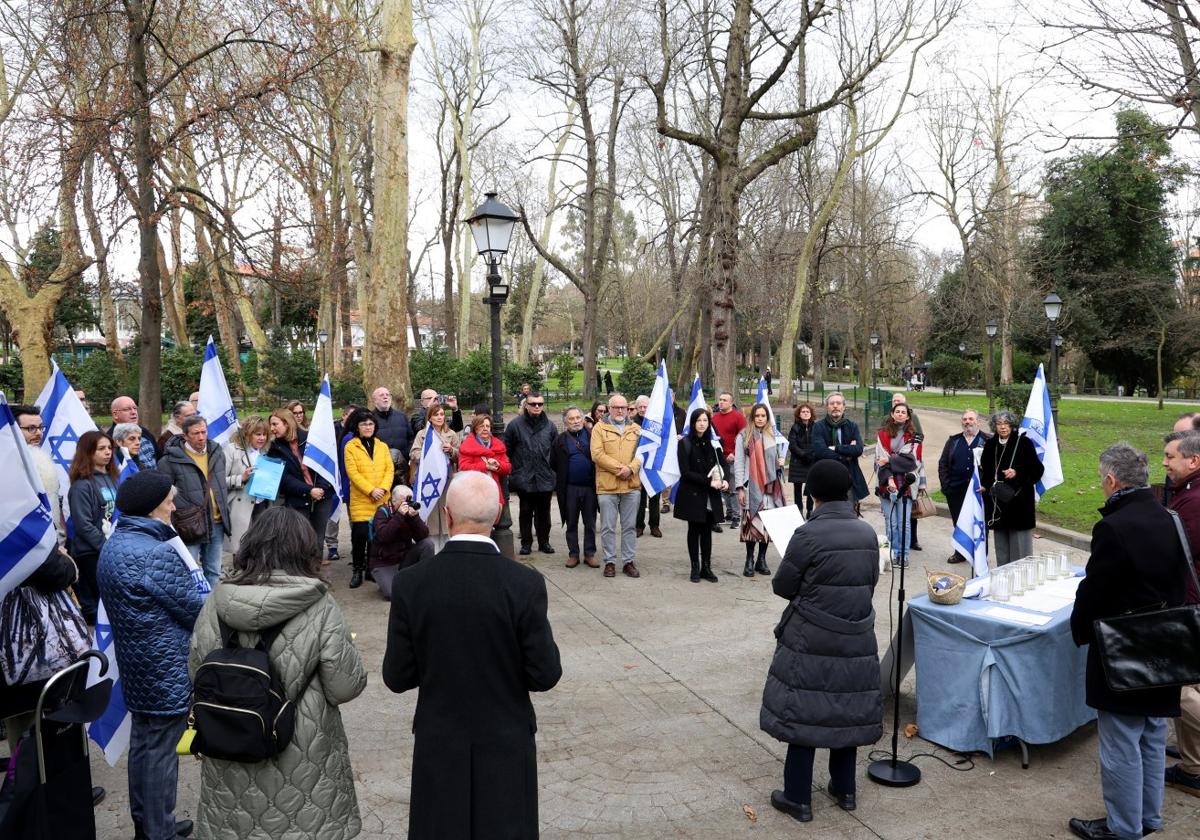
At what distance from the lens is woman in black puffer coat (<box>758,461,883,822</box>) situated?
13.4 ft

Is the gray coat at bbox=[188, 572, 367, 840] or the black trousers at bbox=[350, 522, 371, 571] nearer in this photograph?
the gray coat at bbox=[188, 572, 367, 840]

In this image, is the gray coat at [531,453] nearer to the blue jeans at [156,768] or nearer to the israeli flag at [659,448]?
the israeli flag at [659,448]

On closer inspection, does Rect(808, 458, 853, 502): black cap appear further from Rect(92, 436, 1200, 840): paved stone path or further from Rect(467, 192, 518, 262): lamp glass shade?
Rect(467, 192, 518, 262): lamp glass shade

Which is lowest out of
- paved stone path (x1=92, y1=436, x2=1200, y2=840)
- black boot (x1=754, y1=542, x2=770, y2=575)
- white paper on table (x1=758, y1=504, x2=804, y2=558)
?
paved stone path (x1=92, y1=436, x2=1200, y2=840)

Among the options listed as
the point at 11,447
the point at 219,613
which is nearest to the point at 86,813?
the point at 219,613

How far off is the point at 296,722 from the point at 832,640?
2488 millimetres

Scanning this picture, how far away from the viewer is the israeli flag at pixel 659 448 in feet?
31.6

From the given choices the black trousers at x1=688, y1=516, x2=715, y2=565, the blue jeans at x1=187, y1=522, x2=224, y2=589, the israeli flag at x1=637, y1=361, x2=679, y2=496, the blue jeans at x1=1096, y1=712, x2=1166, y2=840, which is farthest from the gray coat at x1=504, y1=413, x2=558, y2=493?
the blue jeans at x1=1096, y1=712, x2=1166, y2=840

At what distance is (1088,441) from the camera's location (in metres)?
20.9

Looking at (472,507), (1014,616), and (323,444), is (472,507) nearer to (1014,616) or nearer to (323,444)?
(1014,616)

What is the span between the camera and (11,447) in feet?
11.0

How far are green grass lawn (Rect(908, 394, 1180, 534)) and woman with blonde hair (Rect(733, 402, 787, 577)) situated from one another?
504 centimetres

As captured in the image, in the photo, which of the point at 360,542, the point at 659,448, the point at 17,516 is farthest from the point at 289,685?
the point at 659,448

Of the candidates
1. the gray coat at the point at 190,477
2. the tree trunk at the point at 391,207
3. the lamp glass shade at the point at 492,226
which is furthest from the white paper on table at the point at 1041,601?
the tree trunk at the point at 391,207
